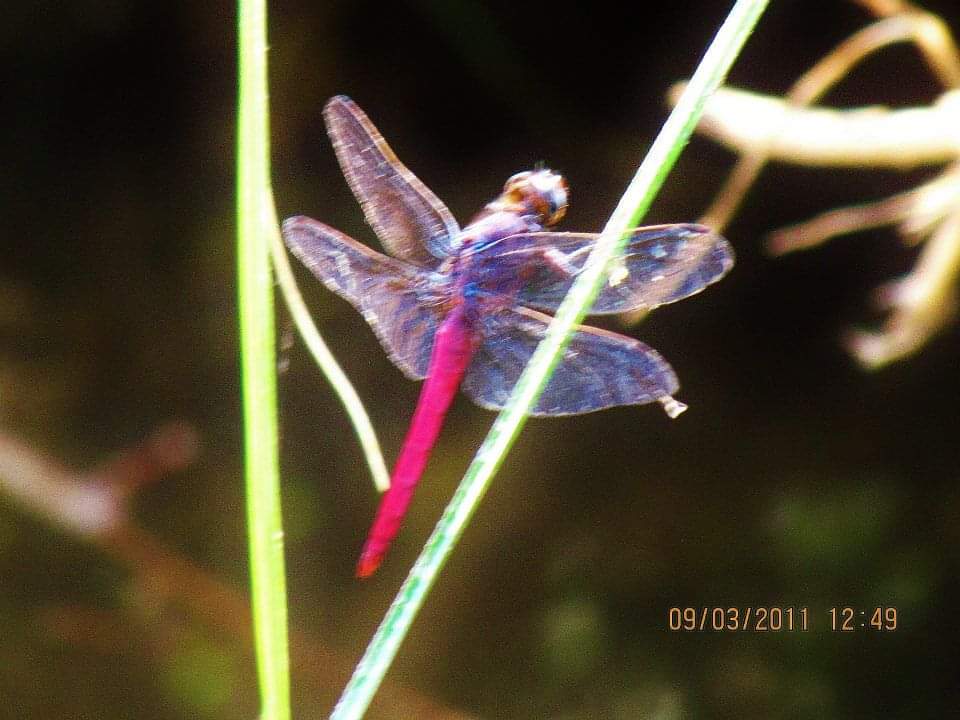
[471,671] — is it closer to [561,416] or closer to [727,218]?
[561,416]

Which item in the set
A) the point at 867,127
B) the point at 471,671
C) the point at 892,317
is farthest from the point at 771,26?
the point at 471,671

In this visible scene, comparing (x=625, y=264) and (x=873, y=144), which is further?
(x=873, y=144)

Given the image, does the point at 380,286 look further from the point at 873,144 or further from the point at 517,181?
the point at 873,144

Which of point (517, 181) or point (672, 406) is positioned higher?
point (517, 181)
